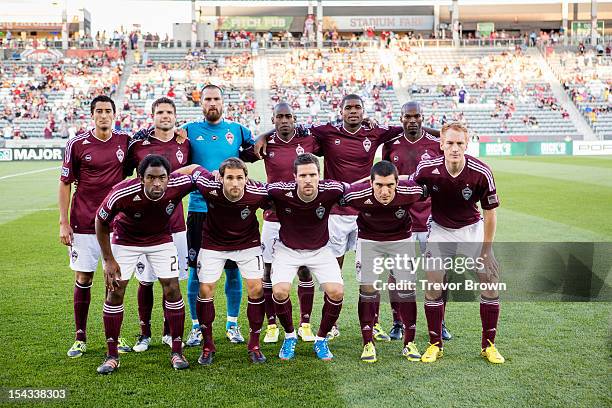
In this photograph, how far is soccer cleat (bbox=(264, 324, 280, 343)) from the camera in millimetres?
6383

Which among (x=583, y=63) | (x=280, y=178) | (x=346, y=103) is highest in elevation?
(x=583, y=63)

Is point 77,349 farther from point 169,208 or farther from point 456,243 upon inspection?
point 456,243

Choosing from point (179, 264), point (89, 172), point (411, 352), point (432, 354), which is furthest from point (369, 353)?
point (89, 172)

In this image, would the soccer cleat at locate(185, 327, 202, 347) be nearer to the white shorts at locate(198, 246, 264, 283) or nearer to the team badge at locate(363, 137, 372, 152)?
the white shorts at locate(198, 246, 264, 283)

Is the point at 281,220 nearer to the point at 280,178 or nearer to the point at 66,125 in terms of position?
the point at 280,178

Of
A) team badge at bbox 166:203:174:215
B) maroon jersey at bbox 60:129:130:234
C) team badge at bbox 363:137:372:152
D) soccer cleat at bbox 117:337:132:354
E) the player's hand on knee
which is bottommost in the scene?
soccer cleat at bbox 117:337:132:354

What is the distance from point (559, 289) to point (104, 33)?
151 ft

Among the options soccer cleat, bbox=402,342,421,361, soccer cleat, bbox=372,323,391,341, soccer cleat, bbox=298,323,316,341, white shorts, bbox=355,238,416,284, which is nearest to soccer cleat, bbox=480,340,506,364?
soccer cleat, bbox=402,342,421,361

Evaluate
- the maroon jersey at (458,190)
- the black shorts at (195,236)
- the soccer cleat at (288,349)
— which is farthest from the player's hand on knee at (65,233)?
the maroon jersey at (458,190)

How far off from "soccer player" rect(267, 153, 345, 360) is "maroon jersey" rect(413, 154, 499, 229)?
2.55ft

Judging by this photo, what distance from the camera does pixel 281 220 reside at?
19.9 ft

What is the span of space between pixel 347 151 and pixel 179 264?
199 centimetres

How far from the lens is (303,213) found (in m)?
5.95

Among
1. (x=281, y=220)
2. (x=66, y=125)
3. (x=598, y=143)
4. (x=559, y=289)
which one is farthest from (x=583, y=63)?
(x=281, y=220)
